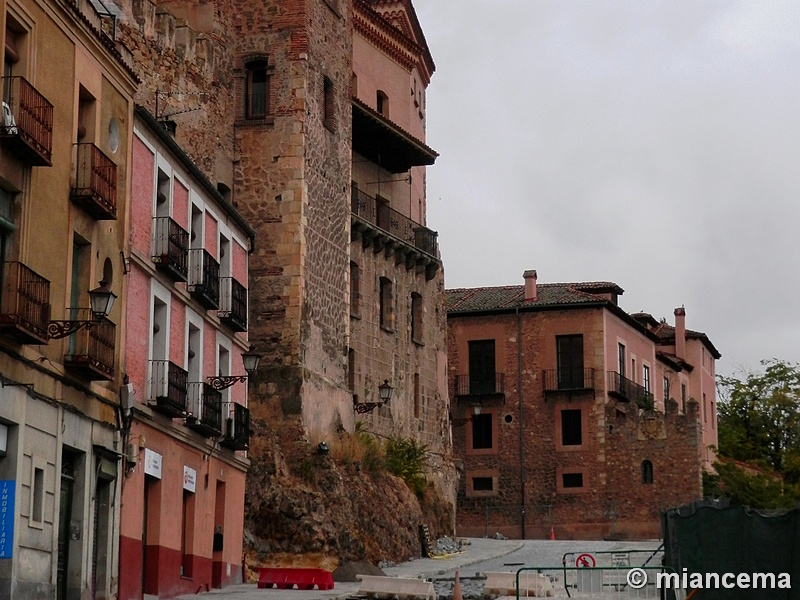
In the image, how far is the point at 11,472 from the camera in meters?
18.2

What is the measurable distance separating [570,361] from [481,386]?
3.30 metres

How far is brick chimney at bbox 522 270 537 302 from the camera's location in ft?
187

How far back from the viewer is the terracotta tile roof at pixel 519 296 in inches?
2229

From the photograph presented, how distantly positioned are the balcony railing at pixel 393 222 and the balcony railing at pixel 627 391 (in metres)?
10.4

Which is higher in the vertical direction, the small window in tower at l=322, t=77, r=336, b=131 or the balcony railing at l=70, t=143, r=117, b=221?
the small window in tower at l=322, t=77, r=336, b=131

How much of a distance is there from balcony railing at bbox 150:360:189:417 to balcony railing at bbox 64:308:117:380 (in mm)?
2410

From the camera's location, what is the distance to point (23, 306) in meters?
18.1

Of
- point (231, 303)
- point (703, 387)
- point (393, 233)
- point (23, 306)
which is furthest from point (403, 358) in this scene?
point (23, 306)

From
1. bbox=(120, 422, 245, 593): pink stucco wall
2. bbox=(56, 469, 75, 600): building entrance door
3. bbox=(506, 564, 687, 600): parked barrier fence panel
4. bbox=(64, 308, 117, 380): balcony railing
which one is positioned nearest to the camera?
bbox=(64, 308, 117, 380): balcony railing

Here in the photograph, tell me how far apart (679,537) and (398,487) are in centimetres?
1808

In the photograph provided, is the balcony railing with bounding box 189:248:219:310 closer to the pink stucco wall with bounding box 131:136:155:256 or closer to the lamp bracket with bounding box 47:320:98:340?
the pink stucco wall with bounding box 131:136:155:256

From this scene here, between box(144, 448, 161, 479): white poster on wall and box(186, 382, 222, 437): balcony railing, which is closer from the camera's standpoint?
box(144, 448, 161, 479): white poster on wall

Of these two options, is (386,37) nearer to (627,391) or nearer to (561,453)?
(561,453)

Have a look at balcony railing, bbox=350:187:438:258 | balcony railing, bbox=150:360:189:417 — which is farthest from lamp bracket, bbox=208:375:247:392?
balcony railing, bbox=350:187:438:258
